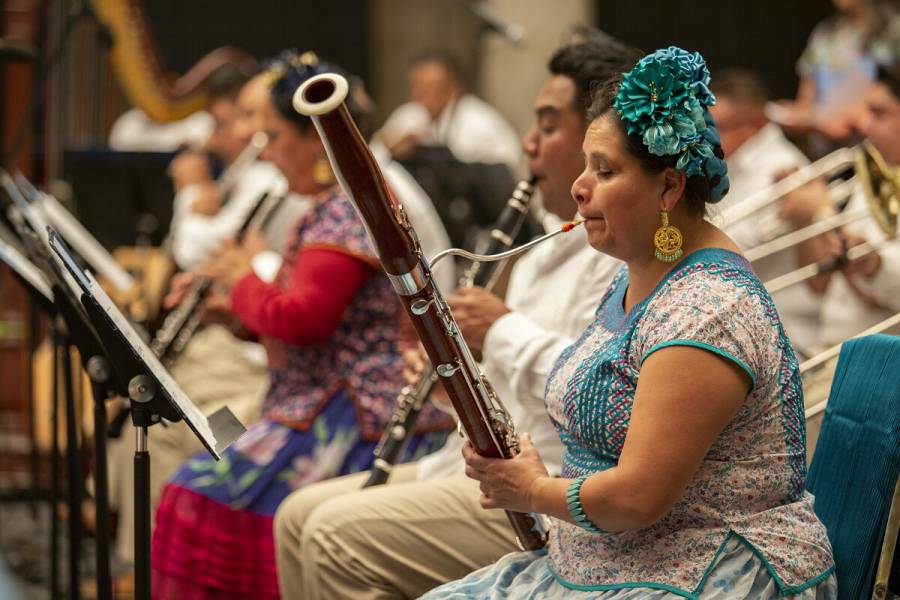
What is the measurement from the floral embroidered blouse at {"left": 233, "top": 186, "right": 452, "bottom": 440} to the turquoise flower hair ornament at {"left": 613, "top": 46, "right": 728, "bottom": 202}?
1162 millimetres

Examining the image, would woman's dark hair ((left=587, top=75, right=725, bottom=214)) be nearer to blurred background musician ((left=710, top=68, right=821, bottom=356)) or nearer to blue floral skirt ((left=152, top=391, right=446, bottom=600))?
blue floral skirt ((left=152, top=391, right=446, bottom=600))

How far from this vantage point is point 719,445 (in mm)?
1543

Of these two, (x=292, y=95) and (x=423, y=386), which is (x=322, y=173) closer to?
(x=292, y=95)

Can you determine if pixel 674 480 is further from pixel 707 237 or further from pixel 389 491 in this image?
pixel 389 491

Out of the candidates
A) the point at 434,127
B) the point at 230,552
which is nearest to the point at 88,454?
the point at 230,552

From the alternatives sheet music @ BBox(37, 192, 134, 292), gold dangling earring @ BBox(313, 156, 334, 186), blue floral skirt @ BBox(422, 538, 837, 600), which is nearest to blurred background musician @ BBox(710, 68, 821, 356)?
gold dangling earring @ BBox(313, 156, 334, 186)

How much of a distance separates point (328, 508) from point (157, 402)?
541mm

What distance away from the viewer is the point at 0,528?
4098 millimetres

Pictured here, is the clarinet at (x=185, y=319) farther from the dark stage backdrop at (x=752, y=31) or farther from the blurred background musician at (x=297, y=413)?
the dark stage backdrop at (x=752, y=31)

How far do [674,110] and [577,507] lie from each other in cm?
54

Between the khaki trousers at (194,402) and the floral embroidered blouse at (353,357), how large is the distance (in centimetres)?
60

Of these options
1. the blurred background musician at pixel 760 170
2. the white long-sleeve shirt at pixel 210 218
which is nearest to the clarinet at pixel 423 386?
the blurred background musician at pixel 760 170

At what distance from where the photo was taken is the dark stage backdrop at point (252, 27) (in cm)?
811

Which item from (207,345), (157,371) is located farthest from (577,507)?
(207,345)
